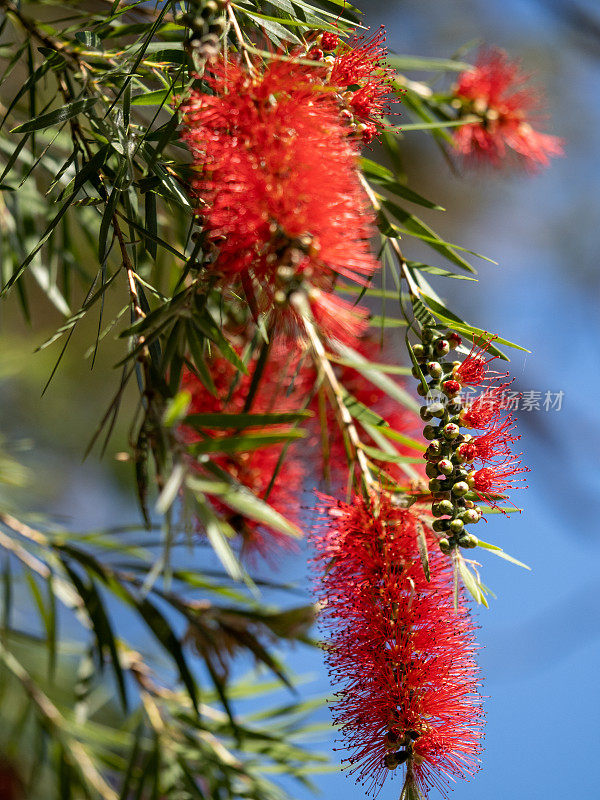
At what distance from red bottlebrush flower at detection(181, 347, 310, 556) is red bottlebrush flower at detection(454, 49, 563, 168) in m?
0.37

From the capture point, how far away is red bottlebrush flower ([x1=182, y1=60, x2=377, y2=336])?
1.39 feet

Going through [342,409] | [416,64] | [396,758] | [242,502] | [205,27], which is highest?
[416,64]

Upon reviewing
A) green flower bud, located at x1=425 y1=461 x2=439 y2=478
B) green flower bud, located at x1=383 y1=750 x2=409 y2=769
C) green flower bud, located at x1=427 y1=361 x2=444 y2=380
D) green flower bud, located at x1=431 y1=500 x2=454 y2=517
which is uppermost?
green flower bud, located at x1=427 y1=361 x2=444 y2=380

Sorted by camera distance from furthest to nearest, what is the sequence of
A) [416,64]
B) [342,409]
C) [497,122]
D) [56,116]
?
[497,122]
[416,64]
[342,409]
[56,116]

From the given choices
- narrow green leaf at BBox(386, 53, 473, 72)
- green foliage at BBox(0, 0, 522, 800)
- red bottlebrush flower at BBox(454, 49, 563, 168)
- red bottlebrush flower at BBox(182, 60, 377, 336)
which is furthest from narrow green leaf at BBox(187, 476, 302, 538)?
red bottlebrush flower at BBox(454, 49, 563, 168)

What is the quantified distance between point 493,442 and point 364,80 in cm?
26

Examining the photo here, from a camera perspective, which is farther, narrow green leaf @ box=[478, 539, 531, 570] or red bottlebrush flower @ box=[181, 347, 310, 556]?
red bottlebrush flower @ box=[181, 347, 310, 556]

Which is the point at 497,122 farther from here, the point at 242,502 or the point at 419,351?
the point at 242,502

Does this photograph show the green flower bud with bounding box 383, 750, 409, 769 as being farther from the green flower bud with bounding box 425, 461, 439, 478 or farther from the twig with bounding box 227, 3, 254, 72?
the twig with bounding box 227, 3, 254, 72

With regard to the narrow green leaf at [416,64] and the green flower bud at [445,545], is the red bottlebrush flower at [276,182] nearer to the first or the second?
the green flower bud at [445,545]

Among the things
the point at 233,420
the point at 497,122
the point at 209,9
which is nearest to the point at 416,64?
the point at 497,122

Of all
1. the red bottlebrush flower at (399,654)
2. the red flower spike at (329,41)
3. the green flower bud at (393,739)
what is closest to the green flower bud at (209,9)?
the red flower spike at (329,41)

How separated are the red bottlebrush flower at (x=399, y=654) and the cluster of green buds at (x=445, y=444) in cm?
4

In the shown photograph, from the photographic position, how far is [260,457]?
0.85 metres
